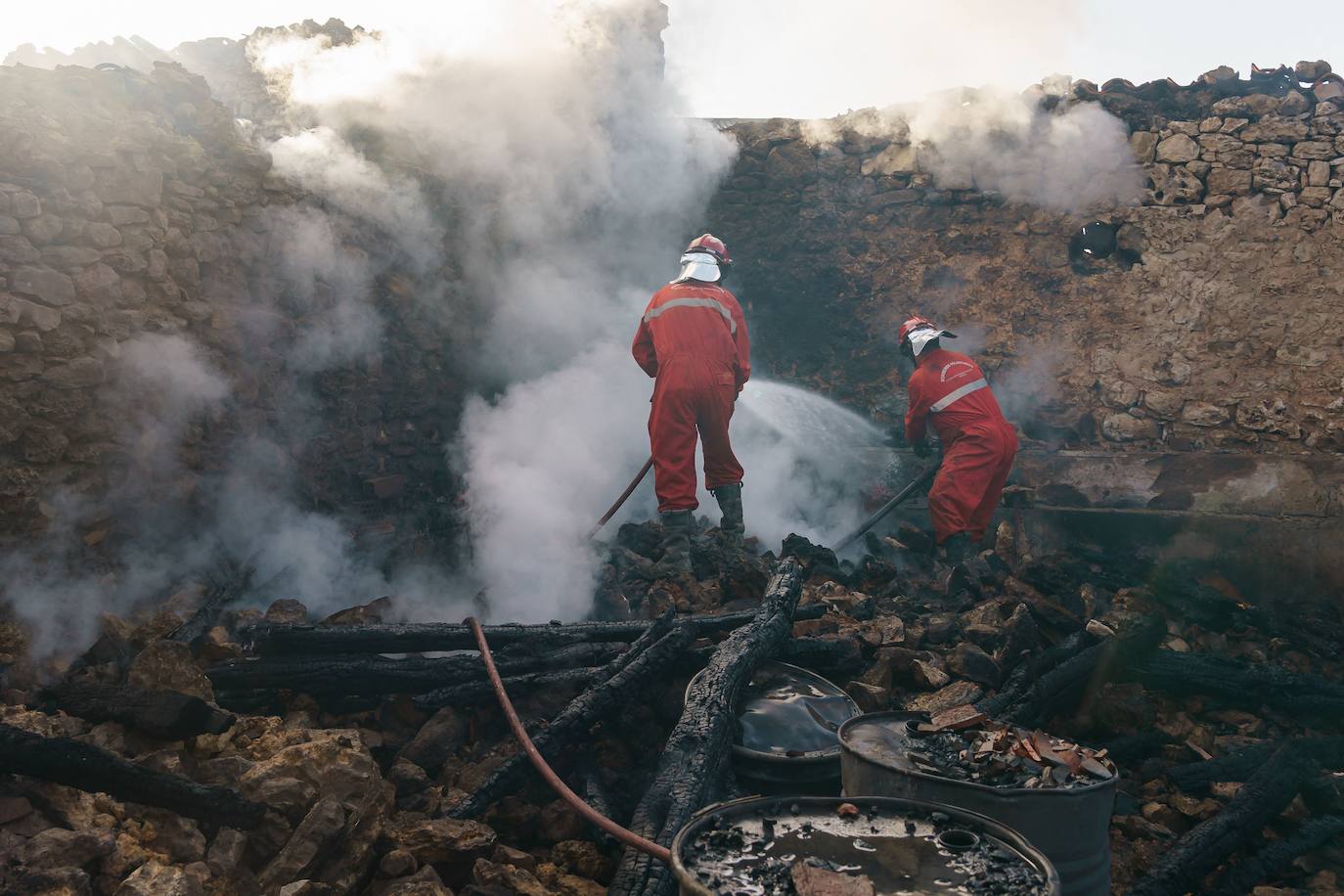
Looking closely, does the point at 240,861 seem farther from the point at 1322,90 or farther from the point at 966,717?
the point at 1322,90

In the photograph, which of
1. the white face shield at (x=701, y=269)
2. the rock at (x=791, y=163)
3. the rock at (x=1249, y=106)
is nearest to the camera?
the white face shield at (x=701, y=269)

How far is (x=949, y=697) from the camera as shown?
4.03 metres

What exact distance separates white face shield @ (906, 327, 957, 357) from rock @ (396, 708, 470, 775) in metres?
5.15

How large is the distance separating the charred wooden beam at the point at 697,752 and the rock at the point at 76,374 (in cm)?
365

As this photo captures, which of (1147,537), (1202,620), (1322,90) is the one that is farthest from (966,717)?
(1322,90)

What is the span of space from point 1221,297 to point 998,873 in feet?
25.8

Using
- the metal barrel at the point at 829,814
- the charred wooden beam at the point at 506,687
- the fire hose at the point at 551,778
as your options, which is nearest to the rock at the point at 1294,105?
the charred wooden beam at the point at 506,687

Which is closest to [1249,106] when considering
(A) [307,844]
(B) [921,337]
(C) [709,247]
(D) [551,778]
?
(B) [921,337]

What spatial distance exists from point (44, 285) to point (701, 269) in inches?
166

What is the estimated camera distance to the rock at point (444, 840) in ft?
9.12

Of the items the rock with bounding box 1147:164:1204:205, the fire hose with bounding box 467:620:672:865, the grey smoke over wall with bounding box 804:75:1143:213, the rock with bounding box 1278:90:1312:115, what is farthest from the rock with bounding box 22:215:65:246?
the rock with bounding box 1278:90:1312:115

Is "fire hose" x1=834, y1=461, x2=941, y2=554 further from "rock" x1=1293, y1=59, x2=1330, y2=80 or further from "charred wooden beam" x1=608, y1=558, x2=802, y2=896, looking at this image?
"rock" x1=1293, y1=59, x2=1330, y2=80

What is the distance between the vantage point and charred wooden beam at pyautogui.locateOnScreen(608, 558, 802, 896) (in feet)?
8.66

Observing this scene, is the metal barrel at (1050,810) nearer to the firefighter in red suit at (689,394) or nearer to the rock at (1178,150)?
the firefighter in red suit at (689,394)
